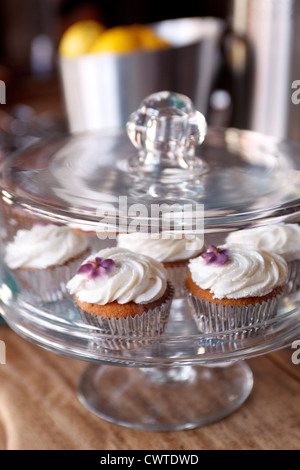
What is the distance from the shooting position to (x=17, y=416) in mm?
828

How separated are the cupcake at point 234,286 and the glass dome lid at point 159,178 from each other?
0.07 meters

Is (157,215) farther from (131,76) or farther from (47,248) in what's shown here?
(131,76)

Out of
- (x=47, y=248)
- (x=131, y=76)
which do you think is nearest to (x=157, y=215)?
(x=47, y=248)

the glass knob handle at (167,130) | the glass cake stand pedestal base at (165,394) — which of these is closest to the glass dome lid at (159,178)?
the glass knob handle at (167,130)

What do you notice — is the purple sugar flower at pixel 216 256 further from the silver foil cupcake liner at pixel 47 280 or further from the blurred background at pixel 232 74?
the blurred background at pixel 232 74

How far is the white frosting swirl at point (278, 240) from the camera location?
0.76 meters

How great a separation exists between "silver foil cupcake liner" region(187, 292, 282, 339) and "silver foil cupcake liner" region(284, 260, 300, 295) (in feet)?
0.14

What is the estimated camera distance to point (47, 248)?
0.81 metres

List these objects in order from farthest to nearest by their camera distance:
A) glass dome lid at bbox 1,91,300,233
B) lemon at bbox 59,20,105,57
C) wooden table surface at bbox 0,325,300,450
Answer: lemon at bbox 59,20,105,57 < wooden table surface at bbox 0,325,300,450 < glass dome lid at bbox 1,91,300,233

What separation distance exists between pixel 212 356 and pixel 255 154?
315mm

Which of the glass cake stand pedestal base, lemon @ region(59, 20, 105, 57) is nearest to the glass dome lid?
the glass cake stand pedestal base

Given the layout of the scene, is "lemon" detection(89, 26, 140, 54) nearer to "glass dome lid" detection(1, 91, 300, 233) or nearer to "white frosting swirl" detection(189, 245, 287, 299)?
"glass dome lid" detection(1, 91, 300, 233)

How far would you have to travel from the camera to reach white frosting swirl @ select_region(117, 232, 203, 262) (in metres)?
0.75

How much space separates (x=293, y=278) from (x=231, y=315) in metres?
0.11
